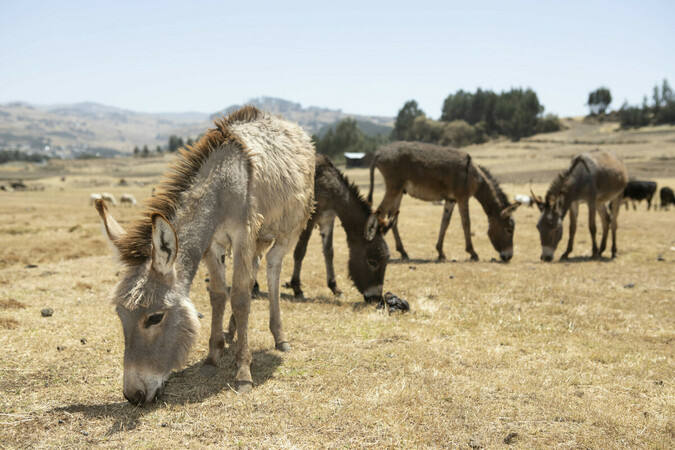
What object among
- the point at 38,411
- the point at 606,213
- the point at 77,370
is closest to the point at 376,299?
the point at 77,370

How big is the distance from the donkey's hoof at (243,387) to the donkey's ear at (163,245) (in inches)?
66.6

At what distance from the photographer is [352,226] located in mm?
9430

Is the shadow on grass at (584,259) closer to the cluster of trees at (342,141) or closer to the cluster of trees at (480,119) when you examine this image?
the cluster of trees at (342,141)

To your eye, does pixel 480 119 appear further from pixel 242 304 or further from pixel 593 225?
pixel 242 304

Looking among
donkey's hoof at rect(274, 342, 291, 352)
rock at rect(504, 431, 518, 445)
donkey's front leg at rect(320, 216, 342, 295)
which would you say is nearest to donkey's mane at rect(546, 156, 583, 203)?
donkey's front leg at rect(320, 216, 342, 295)

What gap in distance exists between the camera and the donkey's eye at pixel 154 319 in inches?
179

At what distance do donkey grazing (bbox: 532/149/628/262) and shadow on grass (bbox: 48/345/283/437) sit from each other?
11021 mm

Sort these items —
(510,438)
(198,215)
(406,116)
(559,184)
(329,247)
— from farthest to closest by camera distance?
(406,116), (559,184), (329,247), (198,215), (510,438)

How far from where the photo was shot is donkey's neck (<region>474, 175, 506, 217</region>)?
47.5ft

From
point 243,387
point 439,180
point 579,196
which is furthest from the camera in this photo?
point 579,196

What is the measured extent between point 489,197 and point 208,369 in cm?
1140

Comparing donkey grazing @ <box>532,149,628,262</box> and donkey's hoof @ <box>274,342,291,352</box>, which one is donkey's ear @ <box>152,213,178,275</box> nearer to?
donkey's hoof @ <box>274,342,291,352</box>

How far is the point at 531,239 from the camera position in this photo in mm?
18250

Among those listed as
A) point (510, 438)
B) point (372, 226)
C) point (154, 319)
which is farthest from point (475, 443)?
point (372, 226)
